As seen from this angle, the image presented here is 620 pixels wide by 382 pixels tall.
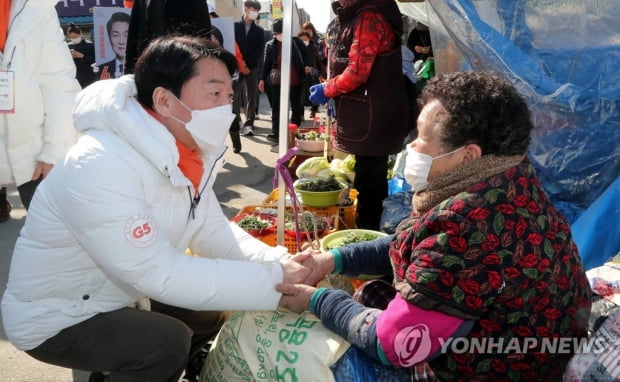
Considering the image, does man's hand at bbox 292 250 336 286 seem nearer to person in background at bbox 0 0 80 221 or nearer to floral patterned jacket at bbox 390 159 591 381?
floral patterned jacket at bbox 390 159 591 381

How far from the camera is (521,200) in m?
1.47

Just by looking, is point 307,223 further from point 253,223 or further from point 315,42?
point 315,42

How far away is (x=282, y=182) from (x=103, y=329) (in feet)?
3.28

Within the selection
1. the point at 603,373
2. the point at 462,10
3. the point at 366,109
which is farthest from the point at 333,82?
the point at 603,373

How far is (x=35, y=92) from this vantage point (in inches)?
103

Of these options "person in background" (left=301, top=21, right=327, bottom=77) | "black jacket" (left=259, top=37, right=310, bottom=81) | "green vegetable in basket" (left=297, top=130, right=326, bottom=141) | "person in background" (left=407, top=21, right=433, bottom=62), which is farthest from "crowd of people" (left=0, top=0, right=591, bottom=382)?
"person in background" (left=301, top=21, right=327, bottom=77)

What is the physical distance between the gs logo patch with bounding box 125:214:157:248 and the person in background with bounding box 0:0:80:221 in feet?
4.69

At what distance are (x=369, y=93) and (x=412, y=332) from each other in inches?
89.7

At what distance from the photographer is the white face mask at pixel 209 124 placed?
1.75m

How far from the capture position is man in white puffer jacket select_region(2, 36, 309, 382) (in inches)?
62.2

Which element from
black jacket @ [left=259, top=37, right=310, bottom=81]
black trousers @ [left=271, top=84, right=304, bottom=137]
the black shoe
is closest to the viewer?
the black shoe

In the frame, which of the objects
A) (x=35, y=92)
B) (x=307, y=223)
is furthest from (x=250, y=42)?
(x=35, y=92)

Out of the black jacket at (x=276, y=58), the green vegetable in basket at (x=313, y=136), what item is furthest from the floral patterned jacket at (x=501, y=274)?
the black jacket at (x=276, y=58)

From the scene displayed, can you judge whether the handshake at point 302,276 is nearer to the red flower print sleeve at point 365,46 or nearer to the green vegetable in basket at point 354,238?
the green vegetable in basket at point 354,238
